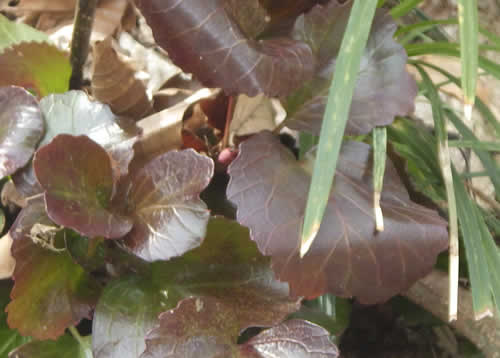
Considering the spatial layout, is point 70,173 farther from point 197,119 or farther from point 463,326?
point 463,326

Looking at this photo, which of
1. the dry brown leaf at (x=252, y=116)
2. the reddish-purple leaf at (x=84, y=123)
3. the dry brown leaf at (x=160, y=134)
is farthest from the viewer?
the dry brown leaf at (x=252, y=116)

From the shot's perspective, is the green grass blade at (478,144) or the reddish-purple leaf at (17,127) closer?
the reddish-purple leaf at (17,127)

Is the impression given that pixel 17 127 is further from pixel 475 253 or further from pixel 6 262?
Answer: pixel 475 253

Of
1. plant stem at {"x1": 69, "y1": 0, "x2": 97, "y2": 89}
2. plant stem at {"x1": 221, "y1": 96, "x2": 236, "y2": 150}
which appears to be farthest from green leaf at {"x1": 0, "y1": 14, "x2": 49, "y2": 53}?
plant stem at {"x1": 221, "y1": 96, "x2": 236, "y2": 150}

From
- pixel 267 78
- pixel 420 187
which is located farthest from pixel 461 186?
pixel 267 78

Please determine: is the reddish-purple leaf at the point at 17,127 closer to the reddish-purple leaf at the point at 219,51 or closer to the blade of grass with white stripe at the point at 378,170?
the reddish-purple leaf at the point at 219,51

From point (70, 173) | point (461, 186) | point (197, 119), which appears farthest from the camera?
point (197, 119)

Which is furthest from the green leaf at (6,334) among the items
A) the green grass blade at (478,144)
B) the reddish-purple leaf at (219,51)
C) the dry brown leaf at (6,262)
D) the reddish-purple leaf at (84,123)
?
the green grass blade at (478,144)
